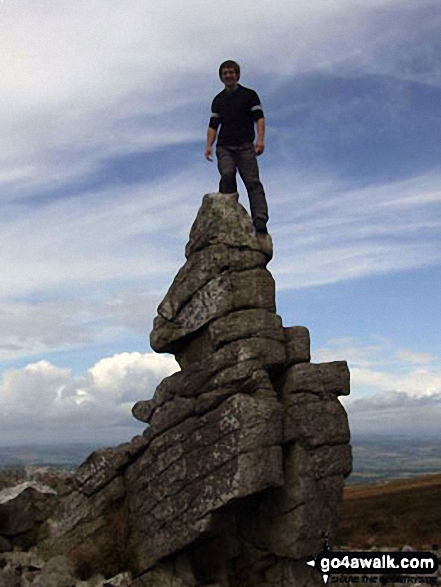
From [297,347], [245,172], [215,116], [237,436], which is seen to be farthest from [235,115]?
[237,436]

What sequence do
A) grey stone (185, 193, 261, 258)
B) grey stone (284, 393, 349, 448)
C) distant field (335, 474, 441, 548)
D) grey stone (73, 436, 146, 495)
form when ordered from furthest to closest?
distant field (335, 474, 441, 548) < grey stone (185, 193, 261, 258) < grey stone (73, 436, 146, 495) < grey stone (284, 393, 349, 448)

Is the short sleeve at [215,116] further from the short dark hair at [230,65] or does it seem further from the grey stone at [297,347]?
the grey stone at [297,347]

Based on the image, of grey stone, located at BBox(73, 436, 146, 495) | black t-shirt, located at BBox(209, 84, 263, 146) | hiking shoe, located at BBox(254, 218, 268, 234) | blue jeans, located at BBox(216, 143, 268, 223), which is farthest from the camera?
blue jeans, located at BBox(216, 143, 268, 223)

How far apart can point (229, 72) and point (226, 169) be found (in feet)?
13.7

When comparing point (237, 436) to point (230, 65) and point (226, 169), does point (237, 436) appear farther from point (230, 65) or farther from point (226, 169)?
point (230, 65)

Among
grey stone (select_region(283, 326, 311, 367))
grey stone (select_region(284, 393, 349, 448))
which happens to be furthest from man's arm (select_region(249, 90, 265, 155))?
grey stone (select_region(284, 393, 349, 448))

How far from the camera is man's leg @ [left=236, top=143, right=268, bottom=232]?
1179 inches

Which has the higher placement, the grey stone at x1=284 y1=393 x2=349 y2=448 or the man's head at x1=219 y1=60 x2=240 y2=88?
the man's head at x1=219 y1=60 x2=240 y2=88

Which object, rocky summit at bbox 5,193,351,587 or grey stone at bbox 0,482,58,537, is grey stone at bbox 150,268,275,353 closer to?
rocky summit at bbox 5,193,351,587

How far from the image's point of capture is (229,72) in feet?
97.8

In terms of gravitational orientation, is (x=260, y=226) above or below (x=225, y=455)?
above

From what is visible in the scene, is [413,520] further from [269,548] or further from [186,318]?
[186,318]

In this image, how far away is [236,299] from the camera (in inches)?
1117

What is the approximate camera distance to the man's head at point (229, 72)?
29.8m
